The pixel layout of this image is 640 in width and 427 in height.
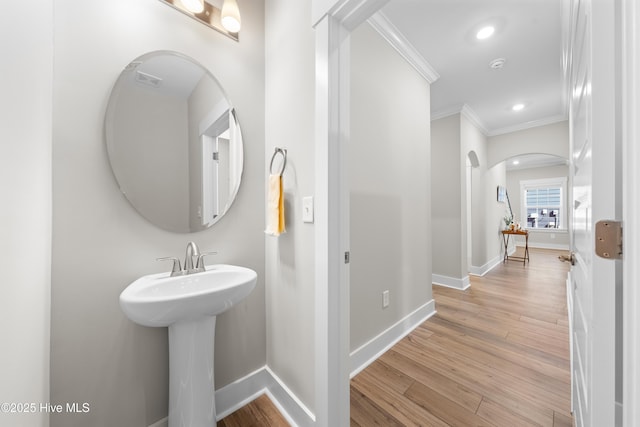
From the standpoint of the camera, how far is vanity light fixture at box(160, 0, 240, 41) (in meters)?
1.16

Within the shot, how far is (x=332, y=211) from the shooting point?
100 centimetres

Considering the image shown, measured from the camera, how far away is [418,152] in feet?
7.74

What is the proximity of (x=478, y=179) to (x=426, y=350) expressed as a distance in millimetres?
3406

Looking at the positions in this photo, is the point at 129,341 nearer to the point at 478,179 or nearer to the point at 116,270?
the point at 116,270

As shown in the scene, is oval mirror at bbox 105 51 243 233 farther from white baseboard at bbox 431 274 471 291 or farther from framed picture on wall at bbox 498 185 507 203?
framed picture on wall at bbox 498 185 507 203

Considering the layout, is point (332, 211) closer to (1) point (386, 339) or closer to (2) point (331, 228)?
(2) point (331, 228)

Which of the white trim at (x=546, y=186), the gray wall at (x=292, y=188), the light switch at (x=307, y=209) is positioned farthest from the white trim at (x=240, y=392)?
the white trim at (x=546, y=186)

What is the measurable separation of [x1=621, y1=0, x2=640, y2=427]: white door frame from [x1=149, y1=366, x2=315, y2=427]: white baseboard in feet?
3.72

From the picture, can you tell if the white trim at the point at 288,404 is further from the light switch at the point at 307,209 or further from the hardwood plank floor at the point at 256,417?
the light switch at the point at 307,209

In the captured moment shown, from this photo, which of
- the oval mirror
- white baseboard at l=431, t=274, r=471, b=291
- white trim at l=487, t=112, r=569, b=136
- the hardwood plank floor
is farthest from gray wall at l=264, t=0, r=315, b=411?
white trim at l=487, t=112, r=569, b=136

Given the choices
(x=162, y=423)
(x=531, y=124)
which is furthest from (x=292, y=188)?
(x=531, y=124)

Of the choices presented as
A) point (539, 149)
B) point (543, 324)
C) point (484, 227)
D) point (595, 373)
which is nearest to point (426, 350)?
point (543, 324)

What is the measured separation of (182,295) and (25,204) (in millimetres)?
528

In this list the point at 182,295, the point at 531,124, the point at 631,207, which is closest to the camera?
the point at 631,207
